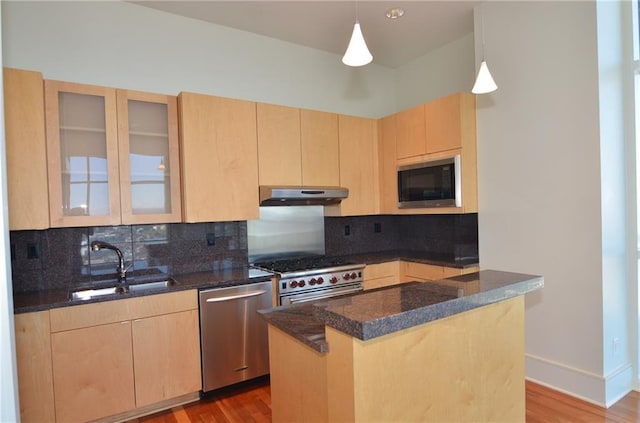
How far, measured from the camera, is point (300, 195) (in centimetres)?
313

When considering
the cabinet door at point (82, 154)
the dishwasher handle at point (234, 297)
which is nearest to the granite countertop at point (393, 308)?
the dishwasher handle at point (234, 297)

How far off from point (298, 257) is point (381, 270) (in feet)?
2.73

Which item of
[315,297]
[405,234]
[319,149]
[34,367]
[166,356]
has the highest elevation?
[319,149]

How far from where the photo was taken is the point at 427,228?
12.9ft

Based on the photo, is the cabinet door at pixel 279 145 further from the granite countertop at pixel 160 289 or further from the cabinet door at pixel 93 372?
the cabinet door at pixel 93 372

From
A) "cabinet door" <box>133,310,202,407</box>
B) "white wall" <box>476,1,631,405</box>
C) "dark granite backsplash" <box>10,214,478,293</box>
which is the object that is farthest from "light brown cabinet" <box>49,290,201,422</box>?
"white wall" <box>476,1,631,405</box>

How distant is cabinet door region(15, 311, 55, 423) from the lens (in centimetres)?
201

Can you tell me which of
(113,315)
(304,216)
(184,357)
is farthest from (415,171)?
(113,315)

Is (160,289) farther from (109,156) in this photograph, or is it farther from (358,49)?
(358,49)

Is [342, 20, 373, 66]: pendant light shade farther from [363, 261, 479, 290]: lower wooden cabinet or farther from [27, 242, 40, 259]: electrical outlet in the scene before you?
[27, 242, 40, 259]: electrical outlet

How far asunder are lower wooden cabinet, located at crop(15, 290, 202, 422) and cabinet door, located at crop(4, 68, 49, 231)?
63 centimetres

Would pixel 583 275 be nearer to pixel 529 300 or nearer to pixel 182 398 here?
pixel 529 300

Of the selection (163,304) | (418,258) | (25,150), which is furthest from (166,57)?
(418,258)

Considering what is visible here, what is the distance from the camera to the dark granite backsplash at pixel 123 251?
248 cm
